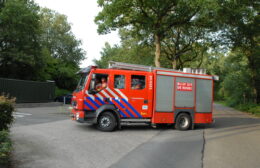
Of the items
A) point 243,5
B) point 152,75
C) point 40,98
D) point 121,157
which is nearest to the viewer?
point 121,157

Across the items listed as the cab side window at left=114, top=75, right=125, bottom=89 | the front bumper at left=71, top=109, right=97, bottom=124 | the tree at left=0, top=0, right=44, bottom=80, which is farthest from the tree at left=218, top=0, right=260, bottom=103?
the tree at left=0, top=0, right=44, bottom=80

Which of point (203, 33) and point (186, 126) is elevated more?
point (203, 33)

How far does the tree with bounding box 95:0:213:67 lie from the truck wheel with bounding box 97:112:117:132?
1126 cm

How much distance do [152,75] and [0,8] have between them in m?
23.5

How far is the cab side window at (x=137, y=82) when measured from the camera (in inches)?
440

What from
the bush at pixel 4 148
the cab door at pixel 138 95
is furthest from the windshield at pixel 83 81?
the bush at pixel 4 148

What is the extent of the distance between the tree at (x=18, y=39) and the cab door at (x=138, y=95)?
20.1 metres

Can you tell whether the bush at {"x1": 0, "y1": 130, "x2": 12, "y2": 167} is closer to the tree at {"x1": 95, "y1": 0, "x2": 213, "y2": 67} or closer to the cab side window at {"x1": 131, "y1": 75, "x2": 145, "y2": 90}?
the cab side window at {"x1": 131, "y1": 75, "x2": 145, "y2": 90}

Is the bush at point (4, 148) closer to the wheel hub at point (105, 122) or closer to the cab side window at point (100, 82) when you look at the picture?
the wheel hub at point (105, 122)

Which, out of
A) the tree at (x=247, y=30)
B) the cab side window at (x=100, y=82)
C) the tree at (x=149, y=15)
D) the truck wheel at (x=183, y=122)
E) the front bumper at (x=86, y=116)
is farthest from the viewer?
the tree at (x=247, y=30)

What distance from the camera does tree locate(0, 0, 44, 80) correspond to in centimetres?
2714

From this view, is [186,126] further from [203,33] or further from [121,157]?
[203,33]

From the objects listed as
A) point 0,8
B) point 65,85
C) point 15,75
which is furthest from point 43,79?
point 0,8

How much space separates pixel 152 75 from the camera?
11.5 metres
